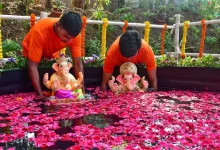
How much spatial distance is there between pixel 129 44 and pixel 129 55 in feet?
0.57

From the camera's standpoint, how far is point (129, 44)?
15.3 feet

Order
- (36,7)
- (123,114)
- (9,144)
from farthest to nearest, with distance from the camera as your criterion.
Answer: (36,7), (123,114), (9,144)

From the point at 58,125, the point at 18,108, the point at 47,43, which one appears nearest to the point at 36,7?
the point at 47,43

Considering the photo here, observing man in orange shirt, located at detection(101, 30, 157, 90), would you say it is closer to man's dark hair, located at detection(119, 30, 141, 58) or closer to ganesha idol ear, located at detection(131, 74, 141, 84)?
man's dark hair, located at detection(119, 30, 141, 58)

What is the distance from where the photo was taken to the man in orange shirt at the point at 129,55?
4.72 m

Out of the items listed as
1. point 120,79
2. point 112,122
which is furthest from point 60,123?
point 120,79

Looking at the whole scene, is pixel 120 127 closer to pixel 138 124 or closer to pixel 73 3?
pixel 138 124

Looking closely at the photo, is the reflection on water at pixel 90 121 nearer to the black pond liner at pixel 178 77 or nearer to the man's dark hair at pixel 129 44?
the man's dark hair at pixel 129 44

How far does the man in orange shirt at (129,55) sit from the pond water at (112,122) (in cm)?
49

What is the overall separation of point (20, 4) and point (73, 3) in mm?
1711

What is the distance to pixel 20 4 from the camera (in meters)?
9.45

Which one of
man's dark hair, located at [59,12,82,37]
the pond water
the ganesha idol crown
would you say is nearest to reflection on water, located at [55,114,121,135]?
the pond water

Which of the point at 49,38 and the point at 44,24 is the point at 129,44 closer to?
the point at 49,38

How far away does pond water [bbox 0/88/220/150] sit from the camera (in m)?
2.68
